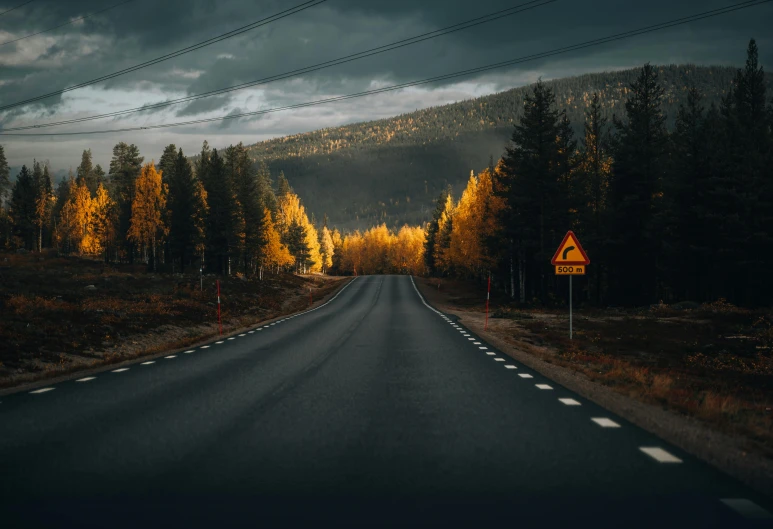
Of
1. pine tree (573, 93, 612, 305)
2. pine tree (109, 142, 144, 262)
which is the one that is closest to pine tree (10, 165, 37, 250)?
pine tree (109, 142, 144, 262)

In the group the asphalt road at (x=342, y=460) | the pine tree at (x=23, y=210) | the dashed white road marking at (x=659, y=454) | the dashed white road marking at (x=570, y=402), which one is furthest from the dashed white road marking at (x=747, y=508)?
the pine tree at (x=23, y=210)

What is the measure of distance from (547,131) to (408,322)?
87.0 ft

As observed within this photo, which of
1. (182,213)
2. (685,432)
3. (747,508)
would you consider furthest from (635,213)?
(182,213)

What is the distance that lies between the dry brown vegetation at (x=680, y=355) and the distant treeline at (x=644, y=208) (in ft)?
20.6

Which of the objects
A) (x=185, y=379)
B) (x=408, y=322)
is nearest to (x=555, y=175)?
(x=408, y=322)

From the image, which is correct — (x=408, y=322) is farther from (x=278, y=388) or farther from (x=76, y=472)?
(x=76, y=472)

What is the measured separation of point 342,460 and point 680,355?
747 inches

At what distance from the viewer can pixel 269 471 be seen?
557cm

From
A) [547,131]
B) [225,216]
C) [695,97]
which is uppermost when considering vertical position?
[695,97]

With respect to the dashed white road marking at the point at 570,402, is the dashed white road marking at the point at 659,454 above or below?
above

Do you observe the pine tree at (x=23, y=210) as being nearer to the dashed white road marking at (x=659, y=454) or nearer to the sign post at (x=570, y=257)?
the sign post at (x=570, y=257)

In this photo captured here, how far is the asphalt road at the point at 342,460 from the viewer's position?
14.9 feet

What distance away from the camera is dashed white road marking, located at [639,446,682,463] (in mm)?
6028

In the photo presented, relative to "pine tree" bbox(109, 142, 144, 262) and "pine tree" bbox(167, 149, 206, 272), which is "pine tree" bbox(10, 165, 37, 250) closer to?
"pine tree" bbox(109, 142, 144, 262)
